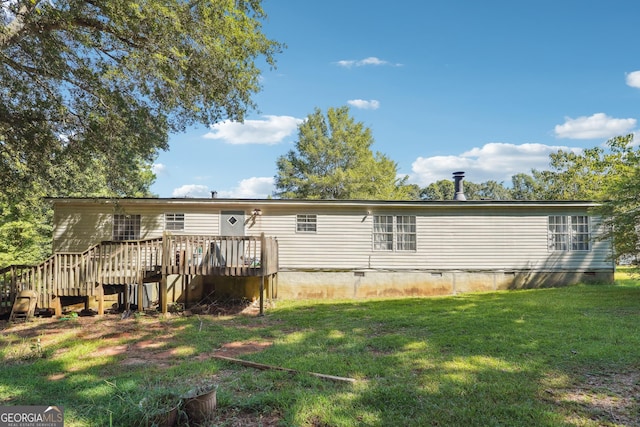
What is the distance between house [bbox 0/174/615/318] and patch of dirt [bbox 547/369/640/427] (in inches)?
330

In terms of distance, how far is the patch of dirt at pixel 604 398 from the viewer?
10.8 feet

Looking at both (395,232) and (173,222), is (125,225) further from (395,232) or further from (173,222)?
(395,232)

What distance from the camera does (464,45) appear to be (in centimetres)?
1423

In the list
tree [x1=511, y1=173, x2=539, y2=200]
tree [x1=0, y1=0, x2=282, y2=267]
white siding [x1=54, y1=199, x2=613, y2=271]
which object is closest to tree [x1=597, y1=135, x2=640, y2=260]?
white siding [x1=54, y1=199, x2=613, y2=271]

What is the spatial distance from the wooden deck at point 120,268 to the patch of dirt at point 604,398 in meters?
7.15

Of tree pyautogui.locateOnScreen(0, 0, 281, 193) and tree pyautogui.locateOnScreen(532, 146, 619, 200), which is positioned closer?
tree pyautogui.locateOnScreen(0, 0, 281, 193)

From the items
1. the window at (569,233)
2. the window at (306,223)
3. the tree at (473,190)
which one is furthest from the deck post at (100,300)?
the tree at (473,190)

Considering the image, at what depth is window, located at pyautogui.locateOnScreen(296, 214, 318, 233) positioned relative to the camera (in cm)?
1272

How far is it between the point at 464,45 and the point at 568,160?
70.1ft

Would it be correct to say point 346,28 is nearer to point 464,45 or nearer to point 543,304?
point 464,45

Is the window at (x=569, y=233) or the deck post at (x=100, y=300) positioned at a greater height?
the window at (x=569, y=233)

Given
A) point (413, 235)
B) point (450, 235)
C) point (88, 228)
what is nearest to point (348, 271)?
point (413, 235)

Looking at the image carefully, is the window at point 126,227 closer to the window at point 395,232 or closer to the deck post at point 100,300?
the deck post at point 100,300

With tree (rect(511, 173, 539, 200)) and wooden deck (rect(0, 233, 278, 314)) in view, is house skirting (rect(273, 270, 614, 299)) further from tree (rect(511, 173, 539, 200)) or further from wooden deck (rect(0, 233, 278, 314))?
tree (rect(511, 173, 539, 200))
